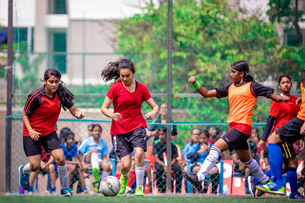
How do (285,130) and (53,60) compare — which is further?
(53,60)

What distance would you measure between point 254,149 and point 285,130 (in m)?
2.27

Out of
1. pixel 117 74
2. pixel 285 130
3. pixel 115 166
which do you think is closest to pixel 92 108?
pixel 115 166

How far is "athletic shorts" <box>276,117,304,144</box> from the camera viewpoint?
252 inches

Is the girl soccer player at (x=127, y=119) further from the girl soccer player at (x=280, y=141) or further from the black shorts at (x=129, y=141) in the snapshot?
the girl soccer player at (x=280, y=141)

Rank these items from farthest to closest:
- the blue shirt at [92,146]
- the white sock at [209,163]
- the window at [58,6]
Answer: the window at [58,6], the blue shirt at [92,146], the white sock at [209,163]

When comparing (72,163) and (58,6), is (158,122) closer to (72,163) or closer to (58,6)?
(72,163)

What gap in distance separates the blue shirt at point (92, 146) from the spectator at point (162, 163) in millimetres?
1030

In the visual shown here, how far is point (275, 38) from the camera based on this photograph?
928 cm

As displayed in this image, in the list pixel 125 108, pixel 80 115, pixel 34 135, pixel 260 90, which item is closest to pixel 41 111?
pixel 34 135

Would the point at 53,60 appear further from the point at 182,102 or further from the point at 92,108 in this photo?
the point at 182,102

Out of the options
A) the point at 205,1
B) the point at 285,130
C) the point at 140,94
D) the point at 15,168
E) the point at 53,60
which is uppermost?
the point at 205,1

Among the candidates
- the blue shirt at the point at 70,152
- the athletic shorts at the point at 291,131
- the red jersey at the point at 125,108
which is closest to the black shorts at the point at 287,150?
the athletic shorts at the point at 291,131

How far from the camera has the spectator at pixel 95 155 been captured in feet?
28.4

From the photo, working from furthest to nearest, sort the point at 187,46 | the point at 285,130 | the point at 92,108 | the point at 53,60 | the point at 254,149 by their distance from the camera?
the point at 53,60 < the point at 92,108 < the point at 187,46 < the point at 254,149 < the point at 285,130
